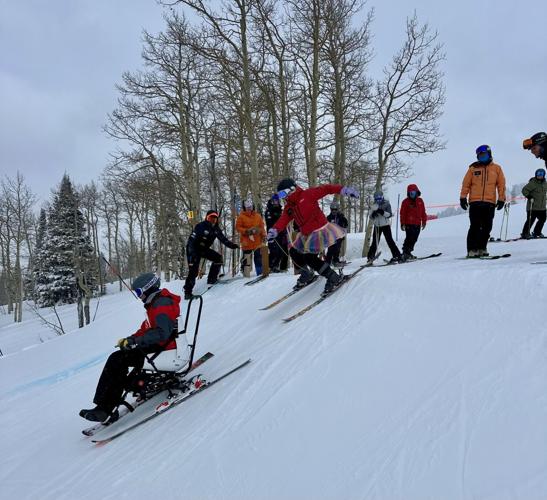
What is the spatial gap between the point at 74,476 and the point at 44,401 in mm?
3365

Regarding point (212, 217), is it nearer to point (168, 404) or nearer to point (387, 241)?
point (387, 241)

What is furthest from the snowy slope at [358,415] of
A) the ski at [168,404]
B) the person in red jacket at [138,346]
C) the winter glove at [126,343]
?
the winter glove at [126,343]

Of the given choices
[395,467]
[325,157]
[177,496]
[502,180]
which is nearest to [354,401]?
[395,467]

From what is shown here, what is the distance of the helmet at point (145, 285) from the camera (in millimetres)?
4798

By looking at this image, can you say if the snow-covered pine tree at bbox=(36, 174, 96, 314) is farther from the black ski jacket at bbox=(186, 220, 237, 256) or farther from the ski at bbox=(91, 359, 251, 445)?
the ski at bbox=(91, 359, 251, 445)

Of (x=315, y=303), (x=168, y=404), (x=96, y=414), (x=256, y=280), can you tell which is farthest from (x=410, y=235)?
(x=96, y=414)

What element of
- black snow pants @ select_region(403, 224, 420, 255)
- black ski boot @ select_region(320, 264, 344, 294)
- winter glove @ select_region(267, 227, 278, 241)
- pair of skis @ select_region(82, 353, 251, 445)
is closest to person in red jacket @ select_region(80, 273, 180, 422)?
pair of skis @ select_region(82, 353, 251, 445)

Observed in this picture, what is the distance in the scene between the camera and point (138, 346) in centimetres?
468

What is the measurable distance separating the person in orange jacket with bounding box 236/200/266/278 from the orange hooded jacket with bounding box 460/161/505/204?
483cm

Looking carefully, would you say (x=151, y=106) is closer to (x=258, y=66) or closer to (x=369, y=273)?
(x=258, y=66)

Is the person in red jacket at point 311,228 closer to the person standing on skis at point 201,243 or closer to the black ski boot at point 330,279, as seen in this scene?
the black ski boot at point 330,279

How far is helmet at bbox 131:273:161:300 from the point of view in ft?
15.7

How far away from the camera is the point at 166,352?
484 centimetres

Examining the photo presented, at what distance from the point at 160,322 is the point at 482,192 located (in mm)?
5694
